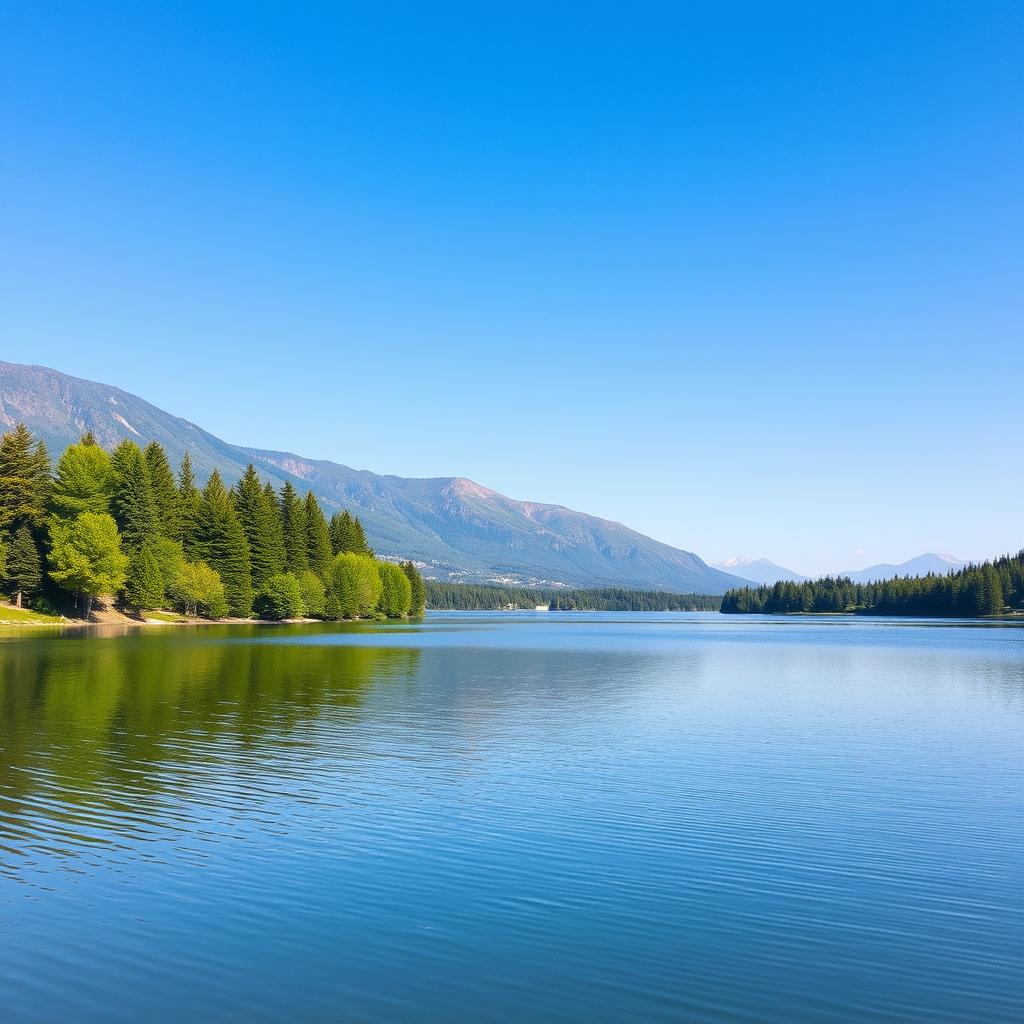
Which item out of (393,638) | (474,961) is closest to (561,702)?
(474,961)

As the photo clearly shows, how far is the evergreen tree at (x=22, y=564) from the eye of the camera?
101 m

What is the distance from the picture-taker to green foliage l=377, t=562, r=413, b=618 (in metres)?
184

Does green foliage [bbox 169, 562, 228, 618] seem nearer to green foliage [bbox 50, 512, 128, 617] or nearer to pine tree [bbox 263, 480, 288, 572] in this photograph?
pine tree [bbox 263, 480, 288, 572]

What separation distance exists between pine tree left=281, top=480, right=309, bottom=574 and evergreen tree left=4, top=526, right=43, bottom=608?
46579 mm

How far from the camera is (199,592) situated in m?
121

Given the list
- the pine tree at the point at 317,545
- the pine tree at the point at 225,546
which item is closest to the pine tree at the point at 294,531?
the pine tree at the point at 317,545

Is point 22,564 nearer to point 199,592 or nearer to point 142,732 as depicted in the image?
point 199,592

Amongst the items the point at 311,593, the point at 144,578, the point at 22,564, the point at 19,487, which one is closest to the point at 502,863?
the point at 22,564

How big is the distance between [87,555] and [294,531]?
4910 cm

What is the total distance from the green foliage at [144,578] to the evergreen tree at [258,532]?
2314 cm

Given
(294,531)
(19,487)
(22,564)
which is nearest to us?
(22,564)

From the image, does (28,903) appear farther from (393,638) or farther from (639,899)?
(393,638)

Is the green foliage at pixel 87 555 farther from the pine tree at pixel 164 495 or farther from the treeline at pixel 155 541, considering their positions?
the pine tree at pixel 164 495

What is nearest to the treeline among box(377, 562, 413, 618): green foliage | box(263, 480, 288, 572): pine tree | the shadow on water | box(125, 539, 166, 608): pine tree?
box(125, 539, 166, 608): pine tree
